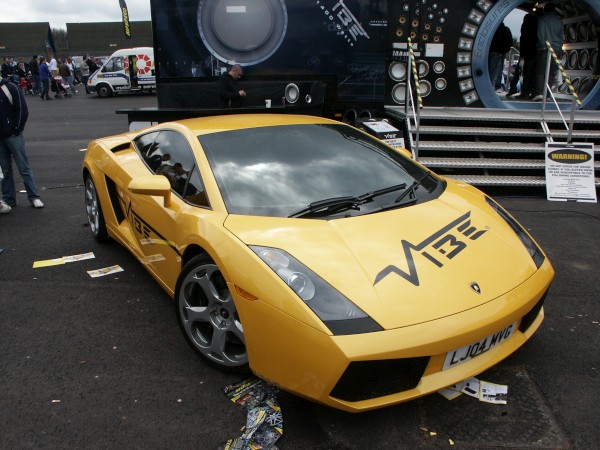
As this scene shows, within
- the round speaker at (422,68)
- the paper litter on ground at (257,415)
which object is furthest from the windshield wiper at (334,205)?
the round speaker at (422,68)

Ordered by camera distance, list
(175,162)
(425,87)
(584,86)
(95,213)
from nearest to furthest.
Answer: (175,162), (95,213), (425,87), (584,86)

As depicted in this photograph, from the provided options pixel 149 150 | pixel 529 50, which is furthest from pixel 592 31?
pixel 149 150

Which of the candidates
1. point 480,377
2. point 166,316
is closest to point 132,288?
point 166,316

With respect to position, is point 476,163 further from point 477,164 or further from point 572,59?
point 572,59

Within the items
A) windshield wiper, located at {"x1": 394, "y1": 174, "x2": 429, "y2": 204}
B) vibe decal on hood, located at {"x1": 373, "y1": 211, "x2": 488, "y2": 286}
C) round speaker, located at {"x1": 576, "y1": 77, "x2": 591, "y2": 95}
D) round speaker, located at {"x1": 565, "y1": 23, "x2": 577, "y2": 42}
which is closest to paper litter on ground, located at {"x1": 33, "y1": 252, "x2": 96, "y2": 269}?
windshield wiper, located at {"x1": 394, "y1": 174, "x2": 429, "y2": 204}

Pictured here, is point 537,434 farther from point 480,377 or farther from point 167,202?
point 167,202

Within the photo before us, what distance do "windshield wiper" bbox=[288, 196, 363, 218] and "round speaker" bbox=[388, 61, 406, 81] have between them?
20.0 feet

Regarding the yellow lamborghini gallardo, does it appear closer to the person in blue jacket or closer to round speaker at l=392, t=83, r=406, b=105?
round speaker at l=392, t=83, r=406, b=105

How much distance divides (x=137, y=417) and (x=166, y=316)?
3.47 feet

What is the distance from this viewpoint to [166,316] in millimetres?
3506

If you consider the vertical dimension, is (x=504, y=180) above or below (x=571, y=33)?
below

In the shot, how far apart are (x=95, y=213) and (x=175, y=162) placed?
5.69 feet

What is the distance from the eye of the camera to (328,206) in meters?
2.87

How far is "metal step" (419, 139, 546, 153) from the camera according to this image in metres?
7.13
